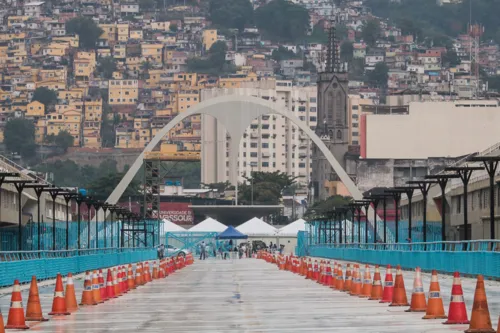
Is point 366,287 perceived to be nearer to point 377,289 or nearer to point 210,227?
point 377,289

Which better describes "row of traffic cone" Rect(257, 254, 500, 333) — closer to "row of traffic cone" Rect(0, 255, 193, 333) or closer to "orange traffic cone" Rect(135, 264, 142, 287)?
"orange traffic cone" Rect(135, 264, 142, 287)

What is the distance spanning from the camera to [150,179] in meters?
188

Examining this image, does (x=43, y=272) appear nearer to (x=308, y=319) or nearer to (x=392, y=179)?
(x=308, y=319)

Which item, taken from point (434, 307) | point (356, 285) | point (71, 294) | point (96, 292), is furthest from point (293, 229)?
point (434, 307)

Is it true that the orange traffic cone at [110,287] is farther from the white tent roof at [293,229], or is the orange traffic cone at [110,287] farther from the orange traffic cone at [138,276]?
the white tent roof at [293,229]

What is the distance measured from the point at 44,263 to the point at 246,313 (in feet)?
84.7

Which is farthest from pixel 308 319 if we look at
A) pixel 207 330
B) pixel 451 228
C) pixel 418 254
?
pixel 451 228

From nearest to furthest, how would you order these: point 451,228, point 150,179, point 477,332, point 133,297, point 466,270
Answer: point 477,332, point 133,297, point 466,270, point 451,228, point 150,179

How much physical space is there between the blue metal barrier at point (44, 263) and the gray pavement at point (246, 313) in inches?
188

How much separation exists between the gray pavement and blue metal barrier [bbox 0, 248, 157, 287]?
15.6ft

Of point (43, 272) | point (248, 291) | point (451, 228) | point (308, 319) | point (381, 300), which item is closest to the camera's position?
point (308, 319)

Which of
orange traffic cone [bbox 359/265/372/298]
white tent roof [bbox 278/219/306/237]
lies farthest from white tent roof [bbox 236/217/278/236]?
orange traffic cone [bbox 359/265/372/298]

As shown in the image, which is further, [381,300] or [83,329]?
[381,300]

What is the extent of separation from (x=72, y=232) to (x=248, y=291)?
239ft
